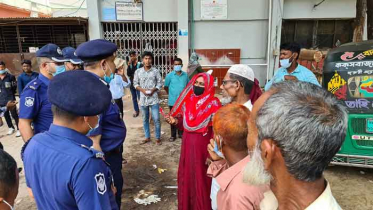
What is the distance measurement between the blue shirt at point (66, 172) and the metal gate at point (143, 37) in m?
8.47

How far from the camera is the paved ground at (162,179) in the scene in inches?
127

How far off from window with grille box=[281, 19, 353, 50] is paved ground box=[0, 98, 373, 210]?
675cm

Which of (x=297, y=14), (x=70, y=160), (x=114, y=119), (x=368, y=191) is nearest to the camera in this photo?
(x=70, y=160)

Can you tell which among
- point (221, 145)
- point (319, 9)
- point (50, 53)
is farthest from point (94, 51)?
point (319, 9)

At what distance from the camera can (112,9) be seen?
30.5ft

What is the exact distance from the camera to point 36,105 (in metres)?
2.29

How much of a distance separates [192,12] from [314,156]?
9.19 metres

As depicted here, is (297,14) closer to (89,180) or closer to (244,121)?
(244,121)

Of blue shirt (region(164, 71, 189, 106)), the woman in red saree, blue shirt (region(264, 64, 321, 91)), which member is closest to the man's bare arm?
the woman in red saree

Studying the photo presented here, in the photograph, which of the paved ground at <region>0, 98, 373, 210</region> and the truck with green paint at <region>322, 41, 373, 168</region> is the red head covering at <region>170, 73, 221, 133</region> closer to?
the paved ground at <region>0, 98, 373, 210</region>

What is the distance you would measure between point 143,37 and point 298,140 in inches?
362

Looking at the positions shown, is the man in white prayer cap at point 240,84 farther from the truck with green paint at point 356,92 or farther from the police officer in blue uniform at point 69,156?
the truck with green paint at point 356,92

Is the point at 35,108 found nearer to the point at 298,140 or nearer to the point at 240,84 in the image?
the point at 240,84

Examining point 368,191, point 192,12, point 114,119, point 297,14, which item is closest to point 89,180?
point 114,119
